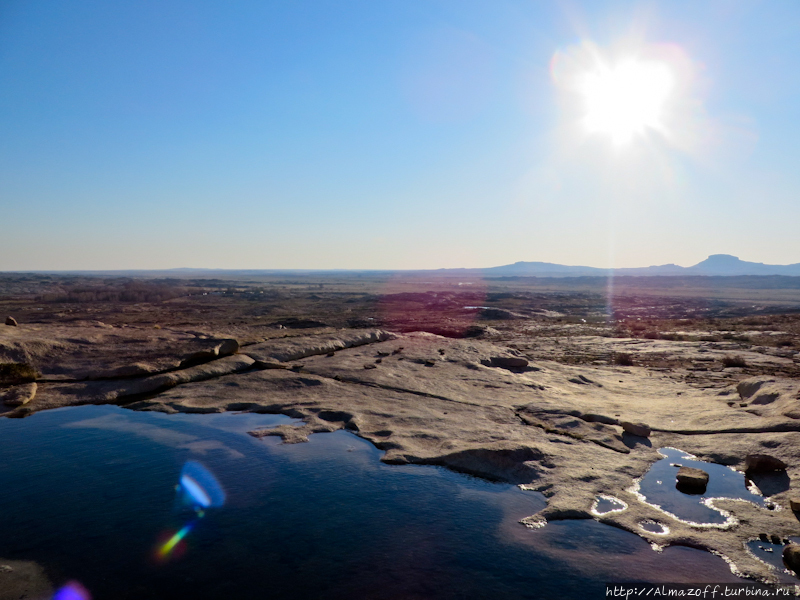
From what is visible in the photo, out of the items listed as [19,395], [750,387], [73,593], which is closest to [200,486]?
[73,593]

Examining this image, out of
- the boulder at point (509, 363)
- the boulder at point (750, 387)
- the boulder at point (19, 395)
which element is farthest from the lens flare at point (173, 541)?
the boulder at point (750, 387)

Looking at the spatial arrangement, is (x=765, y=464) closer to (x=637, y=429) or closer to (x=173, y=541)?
(x=637, y=429)

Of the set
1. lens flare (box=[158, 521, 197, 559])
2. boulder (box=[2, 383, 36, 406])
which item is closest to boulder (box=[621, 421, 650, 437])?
lens flare (box=[158, 521, 197, 559])

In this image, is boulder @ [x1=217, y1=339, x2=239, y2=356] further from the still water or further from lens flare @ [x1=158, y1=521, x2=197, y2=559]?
lens flare @ [x1=158, y1=521, x2=197, y2=559]

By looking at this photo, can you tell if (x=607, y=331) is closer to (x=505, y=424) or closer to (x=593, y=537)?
(x=505, y=424)

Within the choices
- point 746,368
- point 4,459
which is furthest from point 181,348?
point 746,368

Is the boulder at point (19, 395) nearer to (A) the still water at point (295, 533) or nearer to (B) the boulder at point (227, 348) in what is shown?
(A) the still water at point (295, 533)
